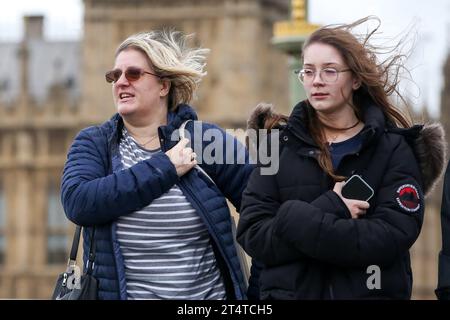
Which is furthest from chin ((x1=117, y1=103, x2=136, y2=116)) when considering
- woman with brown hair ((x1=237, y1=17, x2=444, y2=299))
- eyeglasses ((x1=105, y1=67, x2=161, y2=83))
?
woman with brown hair ((x1=237, y1=17, x2=444, y2=299))

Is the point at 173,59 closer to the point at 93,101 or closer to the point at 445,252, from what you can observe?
the point at 445,252

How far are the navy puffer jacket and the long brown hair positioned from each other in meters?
0.52

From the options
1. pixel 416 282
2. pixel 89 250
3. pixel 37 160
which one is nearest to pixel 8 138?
pixel 37 160

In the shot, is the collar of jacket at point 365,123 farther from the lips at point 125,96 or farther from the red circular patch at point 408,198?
the lips at point 125,96

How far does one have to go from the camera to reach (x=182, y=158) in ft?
20.4

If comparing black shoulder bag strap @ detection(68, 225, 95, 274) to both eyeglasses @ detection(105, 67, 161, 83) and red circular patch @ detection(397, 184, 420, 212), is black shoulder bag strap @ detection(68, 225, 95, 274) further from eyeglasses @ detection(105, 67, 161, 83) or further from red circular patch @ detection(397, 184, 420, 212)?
red circular patch @ detection(397, 184, 420, 212)

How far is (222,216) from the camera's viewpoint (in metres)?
6.23

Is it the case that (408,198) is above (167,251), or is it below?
above

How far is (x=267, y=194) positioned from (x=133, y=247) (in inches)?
22.9

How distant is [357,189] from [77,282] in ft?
3.65

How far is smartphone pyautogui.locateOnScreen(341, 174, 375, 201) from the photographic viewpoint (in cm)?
580

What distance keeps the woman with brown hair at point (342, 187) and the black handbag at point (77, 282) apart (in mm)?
590

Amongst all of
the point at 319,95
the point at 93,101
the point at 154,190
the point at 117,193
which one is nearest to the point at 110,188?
the point at 117,193
